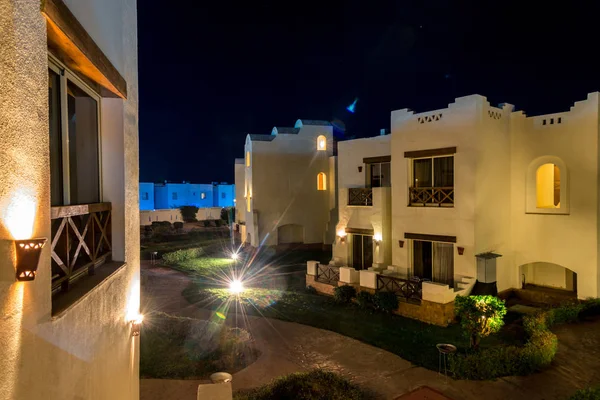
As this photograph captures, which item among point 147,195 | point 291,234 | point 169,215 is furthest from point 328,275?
point 147,195

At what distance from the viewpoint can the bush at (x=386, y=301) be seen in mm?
13539

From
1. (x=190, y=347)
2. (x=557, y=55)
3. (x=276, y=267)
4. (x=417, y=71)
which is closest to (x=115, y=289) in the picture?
(x=190, y=347)

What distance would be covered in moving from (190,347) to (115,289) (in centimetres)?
702

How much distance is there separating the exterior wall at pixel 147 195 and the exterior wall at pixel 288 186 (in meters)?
42.8

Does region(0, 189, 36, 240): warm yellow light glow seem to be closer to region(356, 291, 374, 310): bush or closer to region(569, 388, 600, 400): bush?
region(569, 388, 600, 400): bush

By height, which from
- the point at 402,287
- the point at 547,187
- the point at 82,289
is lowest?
the point at 402,287

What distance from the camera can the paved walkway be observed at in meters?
8.19

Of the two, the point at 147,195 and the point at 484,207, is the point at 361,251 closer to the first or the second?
the point at 484,207

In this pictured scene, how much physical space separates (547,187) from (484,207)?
3.30m

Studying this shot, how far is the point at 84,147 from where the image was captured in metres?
4.82

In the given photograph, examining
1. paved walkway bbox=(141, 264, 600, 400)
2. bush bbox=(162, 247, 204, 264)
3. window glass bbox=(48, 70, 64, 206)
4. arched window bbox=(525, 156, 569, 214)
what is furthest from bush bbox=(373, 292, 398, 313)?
bush bbox=(162, 247, 204, 264)

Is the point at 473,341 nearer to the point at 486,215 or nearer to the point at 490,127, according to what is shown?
the point at 486,215

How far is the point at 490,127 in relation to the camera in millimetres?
13797

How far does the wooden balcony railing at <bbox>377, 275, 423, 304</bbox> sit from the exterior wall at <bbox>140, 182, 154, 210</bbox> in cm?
5813
